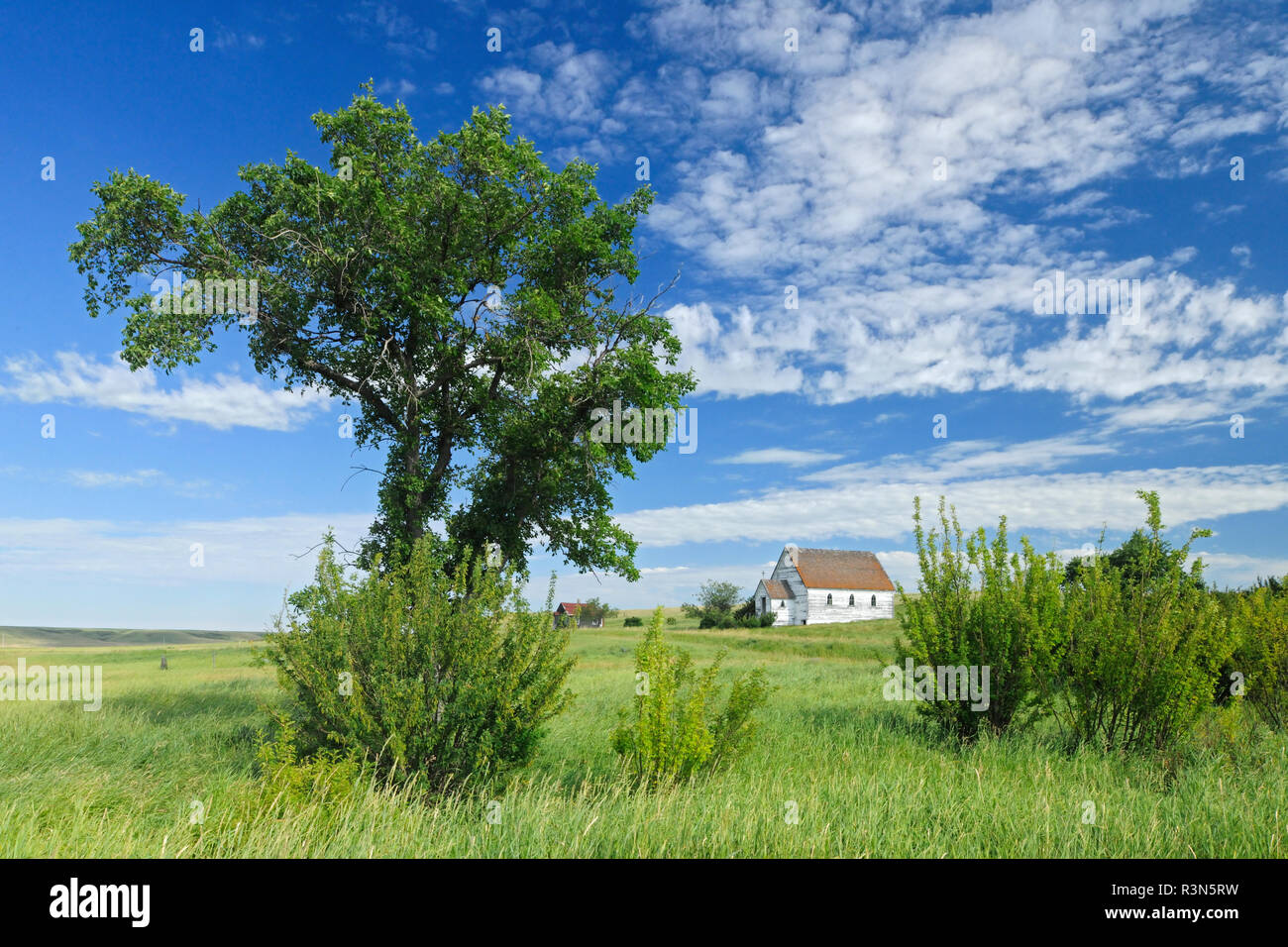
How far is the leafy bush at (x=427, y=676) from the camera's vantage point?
24.8 feet

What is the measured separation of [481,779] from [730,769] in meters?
2.72

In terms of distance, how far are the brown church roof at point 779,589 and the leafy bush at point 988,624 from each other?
63024 millimetres

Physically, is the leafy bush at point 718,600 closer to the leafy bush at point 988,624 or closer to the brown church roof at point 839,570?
the brown church roof at point 839,570

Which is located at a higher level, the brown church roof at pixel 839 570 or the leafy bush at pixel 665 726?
the leafy bush at pixel 665 726

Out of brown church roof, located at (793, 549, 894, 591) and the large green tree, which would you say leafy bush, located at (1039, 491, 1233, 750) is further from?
brown church roof, located at (793, 549, 894, 591)

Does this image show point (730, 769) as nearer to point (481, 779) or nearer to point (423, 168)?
point (481, 779)

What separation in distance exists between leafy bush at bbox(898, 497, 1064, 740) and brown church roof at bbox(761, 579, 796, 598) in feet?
207

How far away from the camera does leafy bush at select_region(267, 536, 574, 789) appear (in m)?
7.57

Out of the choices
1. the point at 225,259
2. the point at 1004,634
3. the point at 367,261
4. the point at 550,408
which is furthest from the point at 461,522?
the point at 1004,634

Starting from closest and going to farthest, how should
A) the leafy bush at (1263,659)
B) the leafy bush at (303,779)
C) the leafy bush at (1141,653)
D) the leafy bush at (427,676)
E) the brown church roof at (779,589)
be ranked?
the leafy bush at (303,779) < the leafy bush at (427,676) < the leafy bush at (1141,653) < the leafy bush at (1263,659) < the brown church roof at (779,589)

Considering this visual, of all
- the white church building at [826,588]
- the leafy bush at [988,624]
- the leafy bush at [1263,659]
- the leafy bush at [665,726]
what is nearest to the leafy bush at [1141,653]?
the leafy bush at [988,624]

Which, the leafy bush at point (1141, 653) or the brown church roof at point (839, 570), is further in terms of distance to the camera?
the brown church roof at point (839, 570)

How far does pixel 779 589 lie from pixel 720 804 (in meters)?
68.5

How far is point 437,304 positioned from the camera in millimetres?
13711
